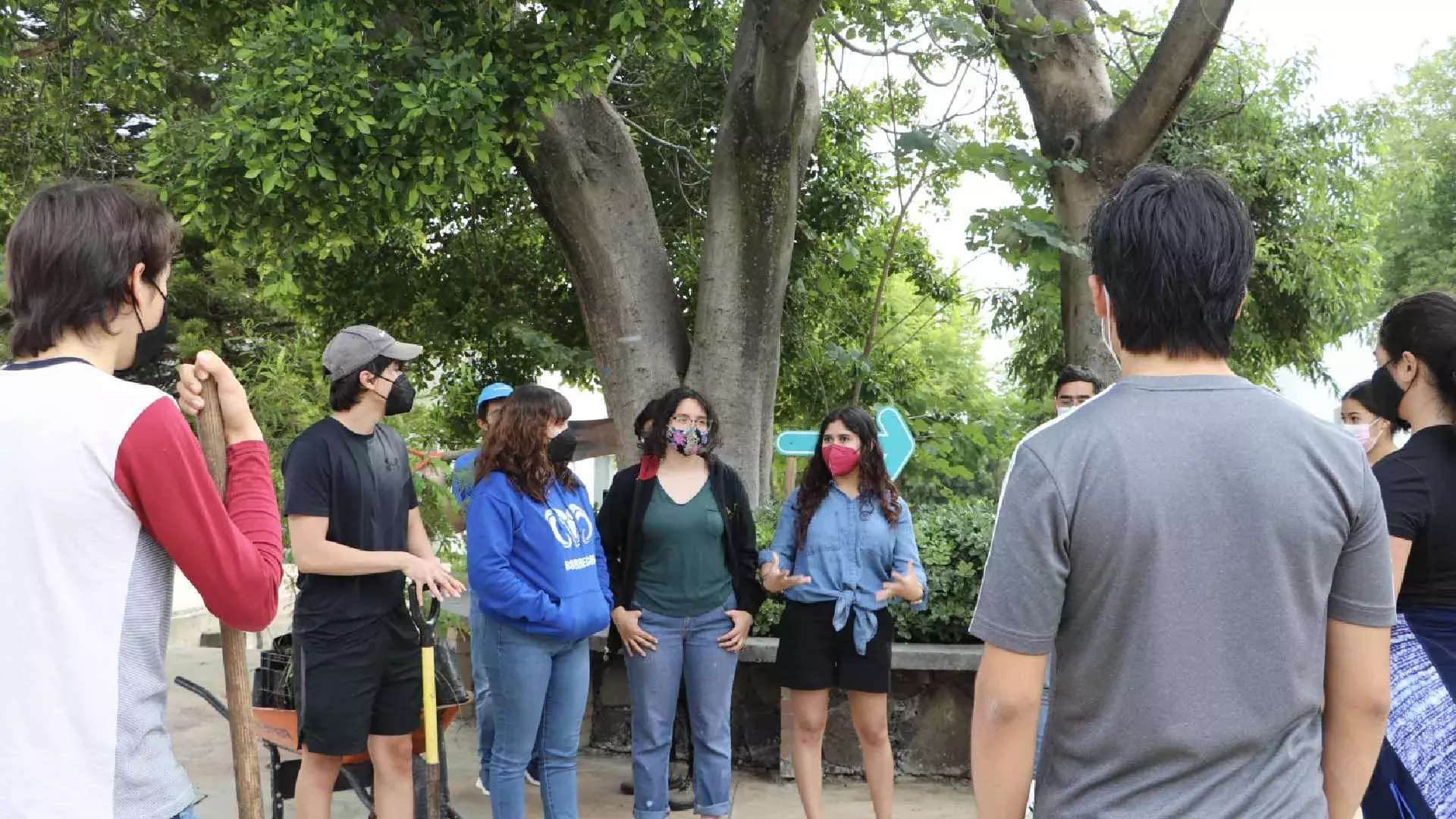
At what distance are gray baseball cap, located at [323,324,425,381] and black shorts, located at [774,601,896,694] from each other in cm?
206

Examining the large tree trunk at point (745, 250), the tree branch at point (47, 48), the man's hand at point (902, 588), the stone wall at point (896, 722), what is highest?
the tree branch at point (47, 48)

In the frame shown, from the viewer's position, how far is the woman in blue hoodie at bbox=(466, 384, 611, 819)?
4664 millimetres

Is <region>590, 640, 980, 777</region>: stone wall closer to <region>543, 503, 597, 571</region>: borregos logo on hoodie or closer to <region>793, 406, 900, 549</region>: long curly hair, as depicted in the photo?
<region>793, 406, 900, 549</region>: long curly hair

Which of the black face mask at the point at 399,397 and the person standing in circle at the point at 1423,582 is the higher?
the black face mask at the point at 399,397

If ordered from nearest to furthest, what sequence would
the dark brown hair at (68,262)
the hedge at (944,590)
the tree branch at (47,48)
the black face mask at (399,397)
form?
the dark brown hair at (68,262) → the black face mask at (399,397) → the hedge at (944,590) → the tree branch at (47,48)

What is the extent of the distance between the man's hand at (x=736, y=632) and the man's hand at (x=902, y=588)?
585 mm

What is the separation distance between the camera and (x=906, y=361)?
14609 mm

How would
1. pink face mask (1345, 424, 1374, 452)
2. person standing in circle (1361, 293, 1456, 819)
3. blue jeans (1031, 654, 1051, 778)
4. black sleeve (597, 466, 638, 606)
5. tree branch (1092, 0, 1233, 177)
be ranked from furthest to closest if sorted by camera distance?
tree branch (1092, 0, 1233, 177)
black sleeve (597, 466, 638, 606)
pink face mask (1345, 424, 1374, 452)
person standing in circle (1361, 293, 1456, 819)
blue jeans (1031, 654, 1051, 778)

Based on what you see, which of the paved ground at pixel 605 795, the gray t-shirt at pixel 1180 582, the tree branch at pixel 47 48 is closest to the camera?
the gray t-shirt at pixel 1180 582

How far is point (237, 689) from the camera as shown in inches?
108

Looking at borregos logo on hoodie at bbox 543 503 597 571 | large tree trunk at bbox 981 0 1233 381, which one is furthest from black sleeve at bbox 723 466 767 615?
large tree trunk at bbox 981 0 1233 381

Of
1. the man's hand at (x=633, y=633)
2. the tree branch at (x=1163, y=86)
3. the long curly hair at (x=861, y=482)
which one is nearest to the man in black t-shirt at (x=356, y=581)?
the man's hand at (x=633, y=633)

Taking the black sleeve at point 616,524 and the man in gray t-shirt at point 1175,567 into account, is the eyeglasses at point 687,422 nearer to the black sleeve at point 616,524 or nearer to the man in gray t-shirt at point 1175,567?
the black sleeve at point 616,524

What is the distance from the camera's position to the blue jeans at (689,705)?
5.16 m
